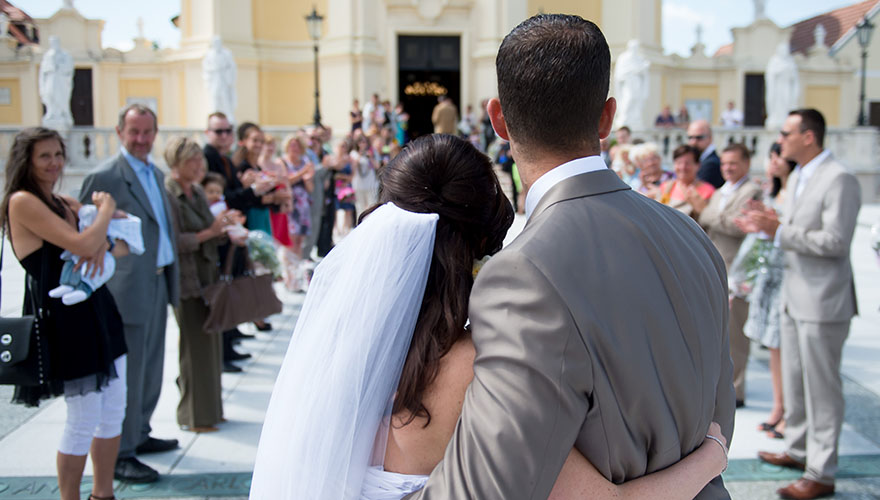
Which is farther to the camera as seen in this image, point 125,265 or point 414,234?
point 125,265

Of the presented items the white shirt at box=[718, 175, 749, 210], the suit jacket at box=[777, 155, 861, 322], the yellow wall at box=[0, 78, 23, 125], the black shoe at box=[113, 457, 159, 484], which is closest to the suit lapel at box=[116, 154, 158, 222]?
the black shoe at box=[113, 457, 159, 484]

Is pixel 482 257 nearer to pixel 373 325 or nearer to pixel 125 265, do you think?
pixel 373 325

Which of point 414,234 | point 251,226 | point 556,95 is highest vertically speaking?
point 556,95

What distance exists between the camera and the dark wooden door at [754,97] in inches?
1178

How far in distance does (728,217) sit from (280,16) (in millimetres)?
22667

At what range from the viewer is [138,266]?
4.57 metres

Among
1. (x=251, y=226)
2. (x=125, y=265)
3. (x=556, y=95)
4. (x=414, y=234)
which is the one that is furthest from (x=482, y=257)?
(x=251, y=226)

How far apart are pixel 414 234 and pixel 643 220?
0.50 metres

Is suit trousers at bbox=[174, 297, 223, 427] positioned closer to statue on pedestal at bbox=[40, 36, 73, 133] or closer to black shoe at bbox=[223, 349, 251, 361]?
black shoe at bbox=[223, 349, 251, 361]

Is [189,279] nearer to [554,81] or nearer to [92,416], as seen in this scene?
[92,416]

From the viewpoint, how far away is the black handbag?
3461 mm

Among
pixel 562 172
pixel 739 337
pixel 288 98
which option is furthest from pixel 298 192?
pixel 288 98

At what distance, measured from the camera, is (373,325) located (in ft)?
5.61

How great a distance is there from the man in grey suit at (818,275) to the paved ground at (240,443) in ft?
1.12
